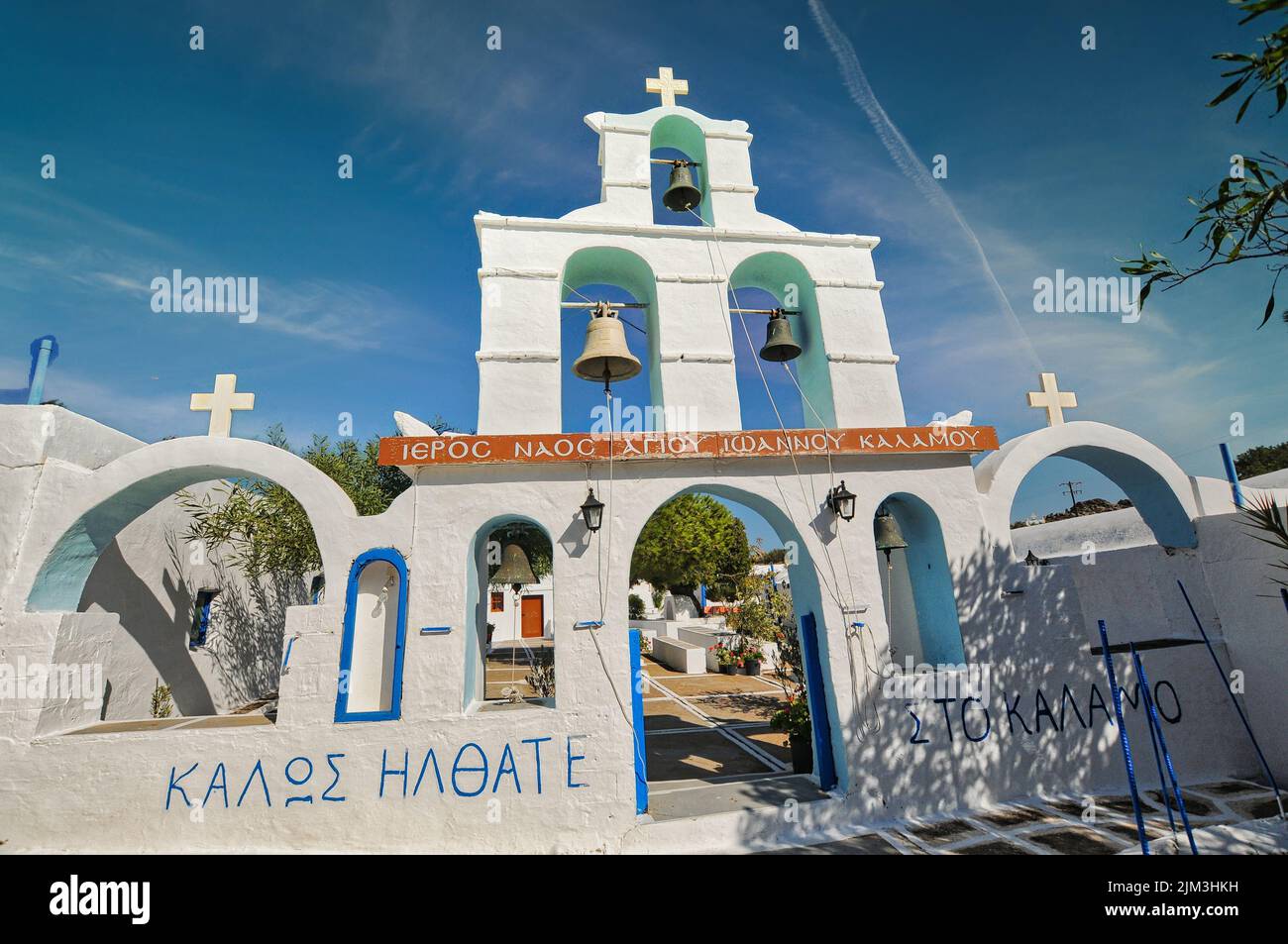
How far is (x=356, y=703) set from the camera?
6.68 m

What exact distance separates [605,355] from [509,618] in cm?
3151

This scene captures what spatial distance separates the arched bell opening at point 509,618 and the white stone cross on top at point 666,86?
7.21 meters

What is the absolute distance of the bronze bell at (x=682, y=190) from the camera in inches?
332

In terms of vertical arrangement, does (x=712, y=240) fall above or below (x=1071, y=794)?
above

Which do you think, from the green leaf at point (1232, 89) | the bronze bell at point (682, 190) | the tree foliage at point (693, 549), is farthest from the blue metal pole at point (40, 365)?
the tree foliage at point (693, 549)

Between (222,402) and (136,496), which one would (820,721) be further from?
(136,496)

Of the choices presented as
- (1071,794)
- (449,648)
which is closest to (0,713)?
(449,648)

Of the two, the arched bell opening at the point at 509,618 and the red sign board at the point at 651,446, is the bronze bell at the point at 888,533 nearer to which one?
the red sign board at the point at 651,446
